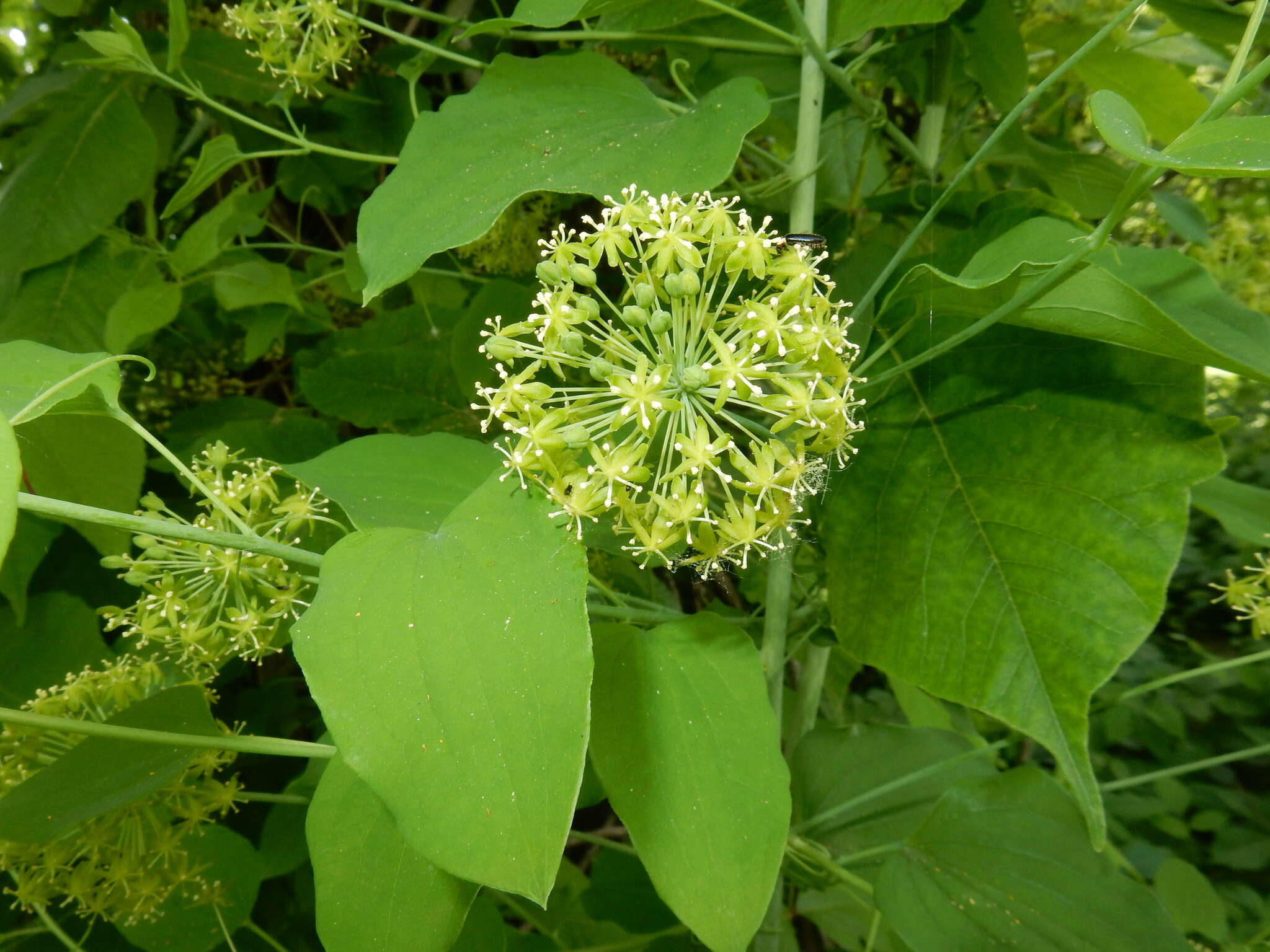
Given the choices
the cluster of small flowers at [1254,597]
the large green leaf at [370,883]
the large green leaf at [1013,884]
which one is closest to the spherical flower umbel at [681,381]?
the large green leaf at [370,883]

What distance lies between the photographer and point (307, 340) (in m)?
1.83

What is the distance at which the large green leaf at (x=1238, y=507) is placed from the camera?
104 centimetres

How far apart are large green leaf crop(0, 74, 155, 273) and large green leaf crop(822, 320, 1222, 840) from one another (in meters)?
1.23

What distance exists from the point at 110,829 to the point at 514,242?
1159 millimetres

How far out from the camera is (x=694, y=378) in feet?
2.12

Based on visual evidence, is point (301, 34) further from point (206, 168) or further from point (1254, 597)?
point (1254, 597)

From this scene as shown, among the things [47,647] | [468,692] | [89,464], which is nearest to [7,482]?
[468,692]

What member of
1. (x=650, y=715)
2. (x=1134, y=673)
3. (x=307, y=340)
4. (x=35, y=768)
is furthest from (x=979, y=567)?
(x=1134, y=673)

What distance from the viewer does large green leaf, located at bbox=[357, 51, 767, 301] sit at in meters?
0.66

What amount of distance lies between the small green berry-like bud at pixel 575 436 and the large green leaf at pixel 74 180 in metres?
1.12

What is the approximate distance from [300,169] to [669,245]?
3.86 ft

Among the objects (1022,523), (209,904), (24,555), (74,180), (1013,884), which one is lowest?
(209,904)

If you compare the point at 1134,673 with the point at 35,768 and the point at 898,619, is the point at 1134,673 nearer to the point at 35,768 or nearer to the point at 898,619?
the point at 898,619

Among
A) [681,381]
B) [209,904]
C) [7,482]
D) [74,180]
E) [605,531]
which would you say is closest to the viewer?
[7,482]
